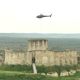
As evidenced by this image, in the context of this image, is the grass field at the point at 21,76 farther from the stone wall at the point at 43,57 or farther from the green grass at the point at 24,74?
the stone wall at the point at 43,57

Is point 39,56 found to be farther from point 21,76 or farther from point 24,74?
point 21,76

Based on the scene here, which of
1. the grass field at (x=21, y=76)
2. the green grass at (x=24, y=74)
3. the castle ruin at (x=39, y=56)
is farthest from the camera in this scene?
the castle ruin at (x=39, y=56)

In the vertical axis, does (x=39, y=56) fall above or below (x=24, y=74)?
above

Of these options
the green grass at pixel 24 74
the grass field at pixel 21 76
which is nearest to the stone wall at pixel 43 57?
the green grass at pixel 24 74

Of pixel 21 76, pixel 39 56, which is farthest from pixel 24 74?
pixel 39 56

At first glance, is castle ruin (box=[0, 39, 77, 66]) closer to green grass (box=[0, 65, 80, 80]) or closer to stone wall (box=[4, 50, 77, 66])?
stone wall (box=[4, 50, 77, 66])

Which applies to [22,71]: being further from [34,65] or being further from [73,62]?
[73,62]

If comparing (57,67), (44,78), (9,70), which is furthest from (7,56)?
(44,78)

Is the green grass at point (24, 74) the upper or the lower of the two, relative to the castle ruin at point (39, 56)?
lower

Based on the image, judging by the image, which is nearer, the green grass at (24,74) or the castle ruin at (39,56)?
the green grass at (24,74)

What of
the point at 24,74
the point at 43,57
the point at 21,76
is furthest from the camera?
the point at 43,57

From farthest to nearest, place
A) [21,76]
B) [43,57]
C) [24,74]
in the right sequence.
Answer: [43,57], [24,74], [21,76]

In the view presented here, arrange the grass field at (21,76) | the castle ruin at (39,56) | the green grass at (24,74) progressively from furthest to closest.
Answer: the castle ruin at (39,56) < the green grass at (24,74) < the grass field at (21,76)
